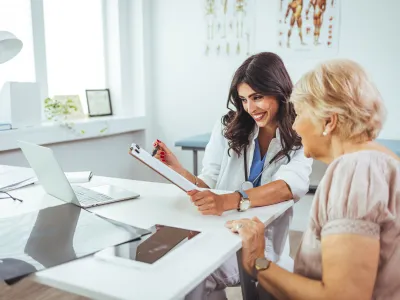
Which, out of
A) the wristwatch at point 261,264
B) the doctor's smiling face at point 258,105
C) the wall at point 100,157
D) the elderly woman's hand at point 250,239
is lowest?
the wall at point 100,157

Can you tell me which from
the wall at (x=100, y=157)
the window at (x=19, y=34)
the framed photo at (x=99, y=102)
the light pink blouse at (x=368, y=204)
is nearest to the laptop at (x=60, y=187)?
the light pink blouse at (x=368, y=204)

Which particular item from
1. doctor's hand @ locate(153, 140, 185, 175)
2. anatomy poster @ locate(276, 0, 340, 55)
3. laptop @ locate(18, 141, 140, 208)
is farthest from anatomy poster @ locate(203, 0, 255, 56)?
laptop @ locate(18, 141, 140, 208)

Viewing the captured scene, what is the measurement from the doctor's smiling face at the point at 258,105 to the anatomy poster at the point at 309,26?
1.79 m

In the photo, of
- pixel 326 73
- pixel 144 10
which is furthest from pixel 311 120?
pixel 144 10

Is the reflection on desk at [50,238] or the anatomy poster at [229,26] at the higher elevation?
the anatomy poster at [229,26]

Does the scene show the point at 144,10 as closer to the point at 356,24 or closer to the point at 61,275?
the point at 356,24

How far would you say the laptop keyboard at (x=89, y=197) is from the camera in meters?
1.42

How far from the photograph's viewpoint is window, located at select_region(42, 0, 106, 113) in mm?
3287

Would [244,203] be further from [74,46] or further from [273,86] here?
[74,46]

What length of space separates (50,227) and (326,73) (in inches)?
31.4

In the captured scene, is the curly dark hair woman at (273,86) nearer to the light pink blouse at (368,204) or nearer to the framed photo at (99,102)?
the light pink blouse at (368,204)

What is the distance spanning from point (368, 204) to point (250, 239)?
0.33 meters

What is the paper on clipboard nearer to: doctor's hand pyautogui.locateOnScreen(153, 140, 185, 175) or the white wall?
doctor's hand pyautogui.locateOnScreen(153, 140, 185, 175)

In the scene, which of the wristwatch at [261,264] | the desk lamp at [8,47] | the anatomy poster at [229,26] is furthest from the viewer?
the anatomy poster at [229,26]
